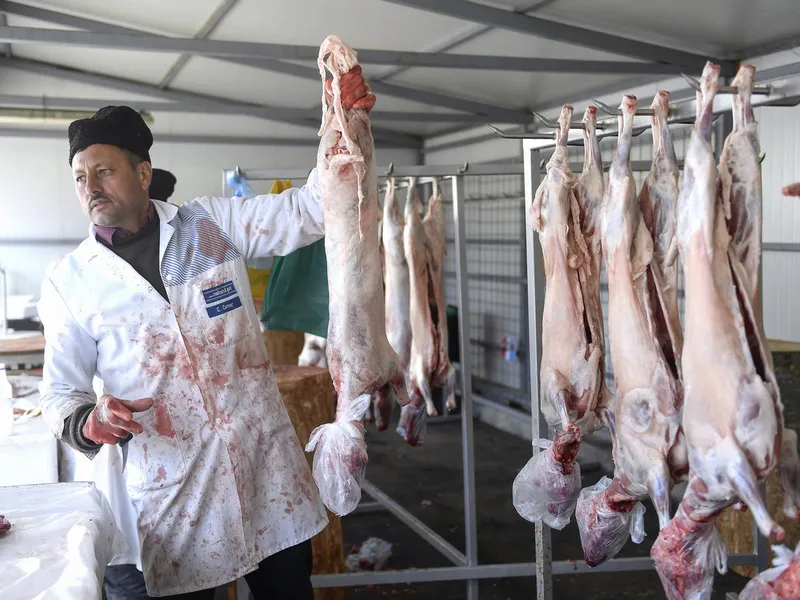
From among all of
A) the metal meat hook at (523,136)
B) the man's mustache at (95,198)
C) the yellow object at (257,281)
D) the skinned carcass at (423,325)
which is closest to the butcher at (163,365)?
the man's mustache at (95,198)

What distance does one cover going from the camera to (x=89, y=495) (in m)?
2.30

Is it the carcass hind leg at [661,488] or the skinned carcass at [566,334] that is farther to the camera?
the skinned carcass at [566,334]

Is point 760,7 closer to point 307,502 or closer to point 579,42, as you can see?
point 579,42

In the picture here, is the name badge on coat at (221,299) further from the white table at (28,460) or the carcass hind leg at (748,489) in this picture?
the carcass hind leg at (748,489)

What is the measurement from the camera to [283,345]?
541 cm

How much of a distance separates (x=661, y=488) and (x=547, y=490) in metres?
0.49

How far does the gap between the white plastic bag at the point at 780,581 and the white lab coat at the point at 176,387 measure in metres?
1.58

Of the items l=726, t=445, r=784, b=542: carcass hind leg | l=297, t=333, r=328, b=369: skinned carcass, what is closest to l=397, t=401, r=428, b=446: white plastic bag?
l=297, t=333, r=328, b=369: skinned carcass

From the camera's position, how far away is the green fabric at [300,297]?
3.67 meters

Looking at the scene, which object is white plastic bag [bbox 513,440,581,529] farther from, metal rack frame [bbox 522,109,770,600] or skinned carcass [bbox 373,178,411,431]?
skinned carcass [bbox 373,178,411,431]

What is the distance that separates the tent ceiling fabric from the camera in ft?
16.6

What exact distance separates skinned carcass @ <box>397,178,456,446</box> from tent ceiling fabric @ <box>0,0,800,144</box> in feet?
5.47

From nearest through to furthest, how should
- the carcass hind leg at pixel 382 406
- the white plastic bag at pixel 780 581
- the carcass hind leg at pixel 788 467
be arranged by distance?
the white plastic bag at pixel 780 581 < the carcass hind leg at pixel 788 467 < the carcass hind leg at pixel 382 406

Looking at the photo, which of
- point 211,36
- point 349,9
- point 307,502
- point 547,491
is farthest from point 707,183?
point 211,36
